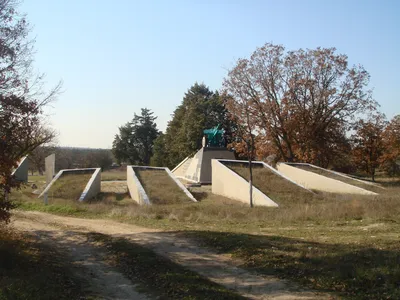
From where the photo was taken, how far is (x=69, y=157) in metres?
63.8

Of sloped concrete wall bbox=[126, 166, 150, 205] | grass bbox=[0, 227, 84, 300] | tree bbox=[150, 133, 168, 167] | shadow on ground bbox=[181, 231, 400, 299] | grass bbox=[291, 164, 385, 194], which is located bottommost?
grass bbox=[0, 227, 84, 300]

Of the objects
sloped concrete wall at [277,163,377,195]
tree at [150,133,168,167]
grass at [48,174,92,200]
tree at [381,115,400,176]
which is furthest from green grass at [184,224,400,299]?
tree at [150,133,168,167]

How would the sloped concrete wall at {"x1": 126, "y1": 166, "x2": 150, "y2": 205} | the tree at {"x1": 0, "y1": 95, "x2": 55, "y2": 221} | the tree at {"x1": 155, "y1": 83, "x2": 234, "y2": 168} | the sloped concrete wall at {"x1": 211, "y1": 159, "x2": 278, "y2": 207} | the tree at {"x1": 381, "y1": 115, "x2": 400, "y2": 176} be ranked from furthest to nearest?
1. the tree at {"x1": 155, "y1": 83, "x2": 234, "y2": 168}
2. the tree at {"x1": 381, "y1": 115, "x2": 400, "y2": 176}
3. the sloped concrete wall at {"x1": 211, "y1": 159, "x2": 278, "y2": 207}
4. the sloped concrete wall at {"x1": 126, "y1": 166, "x2": 150, "y2": 205}
5. the tree at {"x1": 0, "y1": 95, "x2": 55, "y2": 221}

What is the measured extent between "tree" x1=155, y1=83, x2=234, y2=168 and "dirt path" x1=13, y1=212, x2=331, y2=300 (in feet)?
102

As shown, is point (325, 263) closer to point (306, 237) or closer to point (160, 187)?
point (306, 237)

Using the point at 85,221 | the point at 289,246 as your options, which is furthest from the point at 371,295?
the point at 85,221

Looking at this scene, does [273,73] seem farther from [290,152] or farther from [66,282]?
[66,282]

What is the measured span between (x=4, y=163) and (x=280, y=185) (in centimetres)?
1715

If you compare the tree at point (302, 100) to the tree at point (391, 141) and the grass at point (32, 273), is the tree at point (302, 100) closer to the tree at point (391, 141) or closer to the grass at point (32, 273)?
the tree at point (391, 141)

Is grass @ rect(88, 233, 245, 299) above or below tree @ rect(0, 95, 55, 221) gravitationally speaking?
below

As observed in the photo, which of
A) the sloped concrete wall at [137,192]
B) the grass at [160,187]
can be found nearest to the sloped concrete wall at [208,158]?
the grass at [160,187]

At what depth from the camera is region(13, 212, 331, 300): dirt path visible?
20.3 ft

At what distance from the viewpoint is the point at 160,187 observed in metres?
23.7

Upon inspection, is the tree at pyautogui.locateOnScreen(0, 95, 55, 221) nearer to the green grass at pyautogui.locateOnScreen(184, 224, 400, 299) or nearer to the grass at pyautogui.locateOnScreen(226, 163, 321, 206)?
the green grass at pyautogui.locateOnScreen(184, 224, 400, 299)
